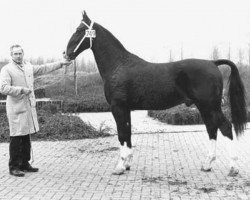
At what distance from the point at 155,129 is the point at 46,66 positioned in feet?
16.1

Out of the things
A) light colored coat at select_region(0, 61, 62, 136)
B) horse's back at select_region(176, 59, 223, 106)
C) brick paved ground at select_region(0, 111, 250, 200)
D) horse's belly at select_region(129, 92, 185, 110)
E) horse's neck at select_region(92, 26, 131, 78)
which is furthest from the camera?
horse's neck at select_region(92, 26, 131, 78)

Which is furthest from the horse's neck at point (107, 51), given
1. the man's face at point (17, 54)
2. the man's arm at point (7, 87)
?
the man's arm at point (7, 87)

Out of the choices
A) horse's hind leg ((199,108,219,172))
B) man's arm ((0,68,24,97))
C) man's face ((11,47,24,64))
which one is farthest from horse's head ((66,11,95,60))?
horse's hind leg ((199,108,219,172))

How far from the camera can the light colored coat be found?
227 inches

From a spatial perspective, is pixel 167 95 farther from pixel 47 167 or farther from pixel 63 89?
pixel 63 89

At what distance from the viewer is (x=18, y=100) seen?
230 inches

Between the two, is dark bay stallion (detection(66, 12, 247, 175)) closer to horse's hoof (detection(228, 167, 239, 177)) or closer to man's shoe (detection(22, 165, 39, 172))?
horse's hoof (detection(228, 167, 239, 177))

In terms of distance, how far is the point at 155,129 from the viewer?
10.6m

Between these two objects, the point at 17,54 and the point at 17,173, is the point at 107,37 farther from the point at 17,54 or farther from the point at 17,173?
the point at 17,173

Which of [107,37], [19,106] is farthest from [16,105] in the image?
[107,37]

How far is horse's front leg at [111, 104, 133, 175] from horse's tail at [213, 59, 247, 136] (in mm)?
1477

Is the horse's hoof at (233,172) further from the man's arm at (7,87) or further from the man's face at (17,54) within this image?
the man's face at (17,54)

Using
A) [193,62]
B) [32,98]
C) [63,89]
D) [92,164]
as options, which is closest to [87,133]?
[92,164]

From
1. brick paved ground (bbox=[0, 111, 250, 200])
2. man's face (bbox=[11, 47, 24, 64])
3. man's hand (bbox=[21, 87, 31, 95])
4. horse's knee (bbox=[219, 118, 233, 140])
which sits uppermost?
man's face (bbox=[11, 47, 24, 64])
